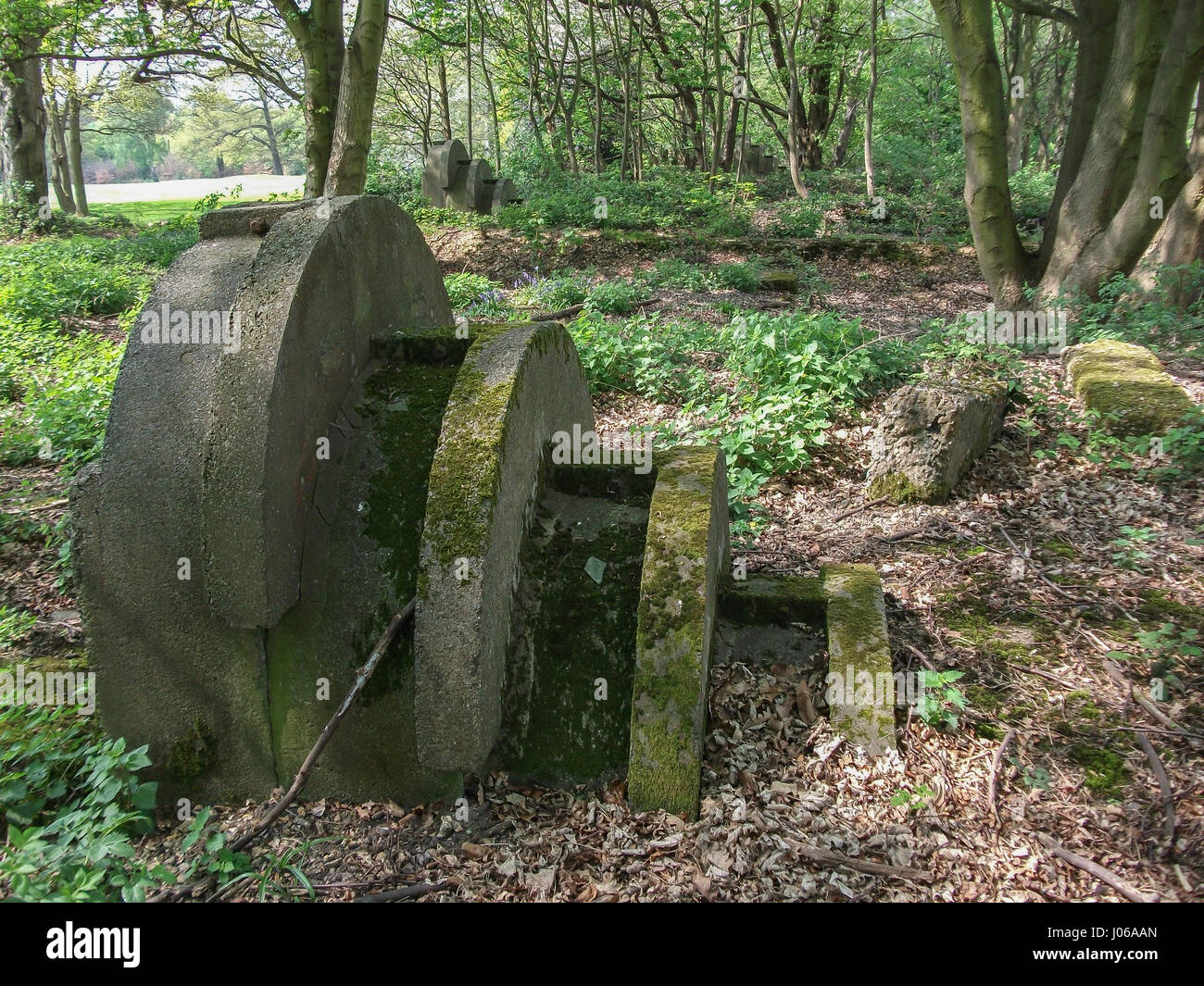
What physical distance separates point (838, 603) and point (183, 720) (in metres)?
2.72

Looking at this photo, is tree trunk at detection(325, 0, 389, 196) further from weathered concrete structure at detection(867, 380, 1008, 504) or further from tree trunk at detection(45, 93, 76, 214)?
tree trunk at detection(45, 93, 76, 214)

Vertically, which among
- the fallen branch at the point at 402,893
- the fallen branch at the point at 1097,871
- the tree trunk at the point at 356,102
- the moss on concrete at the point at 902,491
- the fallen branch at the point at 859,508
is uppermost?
the tree trunk at the point at 356,102

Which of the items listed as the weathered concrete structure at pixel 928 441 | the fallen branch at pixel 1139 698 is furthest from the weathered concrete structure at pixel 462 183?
the fallen branch at pixel 1139 698

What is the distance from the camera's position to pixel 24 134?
689 inches

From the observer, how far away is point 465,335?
3.50m

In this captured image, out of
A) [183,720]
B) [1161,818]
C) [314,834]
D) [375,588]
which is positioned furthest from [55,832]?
[1161,818]

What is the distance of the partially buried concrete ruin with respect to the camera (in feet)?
9.20

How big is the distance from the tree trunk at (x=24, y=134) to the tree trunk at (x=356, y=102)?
11.0 meters

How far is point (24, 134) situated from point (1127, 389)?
21.4 meters

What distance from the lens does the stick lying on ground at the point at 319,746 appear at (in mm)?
2594

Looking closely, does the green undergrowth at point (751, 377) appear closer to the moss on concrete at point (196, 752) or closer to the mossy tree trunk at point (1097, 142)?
the mossy tree trunk at point (1097, 142)

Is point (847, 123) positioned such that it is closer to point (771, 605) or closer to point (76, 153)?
point (76, 153)
